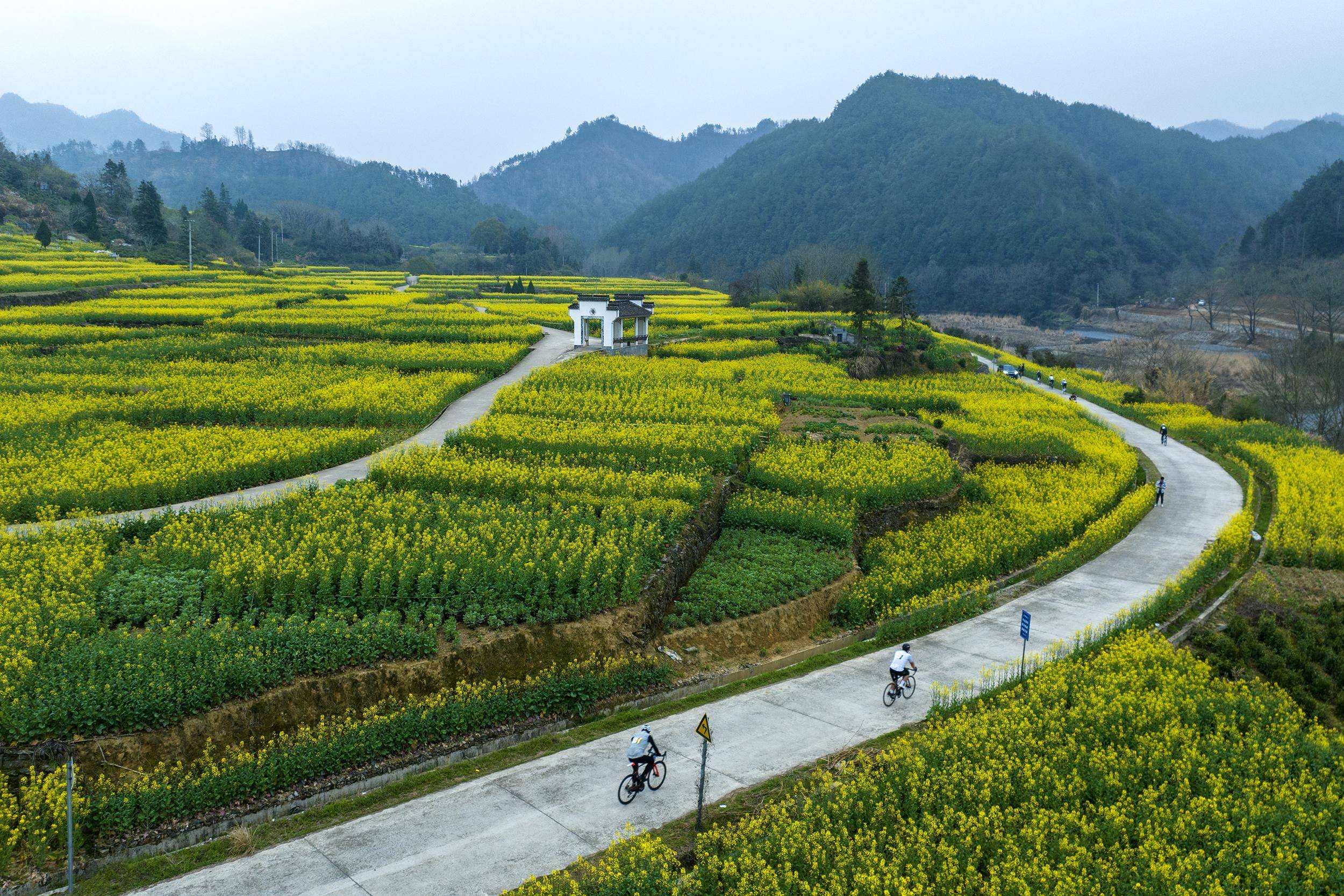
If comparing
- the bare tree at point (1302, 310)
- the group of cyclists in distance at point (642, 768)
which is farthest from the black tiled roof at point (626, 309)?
the bare tree at point (1302, 310)

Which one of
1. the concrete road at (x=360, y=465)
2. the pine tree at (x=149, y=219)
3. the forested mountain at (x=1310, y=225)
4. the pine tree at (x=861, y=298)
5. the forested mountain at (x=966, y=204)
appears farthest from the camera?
the forested mountain at (x=966, y=204)

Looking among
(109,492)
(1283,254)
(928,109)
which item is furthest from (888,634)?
(928,109)

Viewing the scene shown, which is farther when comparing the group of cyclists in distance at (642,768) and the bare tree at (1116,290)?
the bare tree at (1116,290)

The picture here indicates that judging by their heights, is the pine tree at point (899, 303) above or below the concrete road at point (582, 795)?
above

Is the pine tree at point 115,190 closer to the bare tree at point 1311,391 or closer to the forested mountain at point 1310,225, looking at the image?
the bare tree at point 1311,391

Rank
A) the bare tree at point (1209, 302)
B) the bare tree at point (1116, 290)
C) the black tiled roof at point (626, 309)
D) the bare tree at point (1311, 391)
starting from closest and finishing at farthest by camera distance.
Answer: the black tiled roof at point (626, 309), the bare tree at point (1311, 391), the bare tree at point (1209, 302), the bare tree at point (1116, 290)

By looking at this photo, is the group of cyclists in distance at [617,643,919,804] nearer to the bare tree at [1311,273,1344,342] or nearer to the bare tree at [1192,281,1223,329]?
the bare tree at [1311,273,1344,342]

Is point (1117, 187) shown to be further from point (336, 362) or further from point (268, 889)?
point (268, 889)
